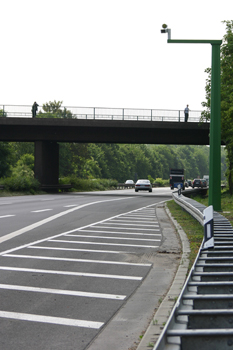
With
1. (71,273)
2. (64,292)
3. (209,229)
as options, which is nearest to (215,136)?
(209,229)

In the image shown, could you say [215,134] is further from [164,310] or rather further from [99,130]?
[99,130]

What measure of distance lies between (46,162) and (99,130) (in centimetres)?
626

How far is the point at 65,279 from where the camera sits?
628cm

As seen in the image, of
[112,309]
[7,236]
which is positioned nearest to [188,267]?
[112,309]

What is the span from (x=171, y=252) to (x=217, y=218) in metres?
2.15

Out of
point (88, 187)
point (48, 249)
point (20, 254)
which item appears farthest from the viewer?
point (88, 187)

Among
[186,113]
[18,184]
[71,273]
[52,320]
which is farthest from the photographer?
[186,113]

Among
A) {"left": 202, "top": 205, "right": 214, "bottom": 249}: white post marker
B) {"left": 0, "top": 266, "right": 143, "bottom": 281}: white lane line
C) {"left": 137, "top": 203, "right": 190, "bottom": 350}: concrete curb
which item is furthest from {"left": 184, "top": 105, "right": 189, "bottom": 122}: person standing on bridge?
{"left": 0, "top": 266, "right": 143, "bottom": 281}: white lane line

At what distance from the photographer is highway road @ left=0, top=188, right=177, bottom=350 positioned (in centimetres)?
420

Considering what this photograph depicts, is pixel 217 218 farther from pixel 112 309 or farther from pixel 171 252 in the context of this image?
pixel 112 309

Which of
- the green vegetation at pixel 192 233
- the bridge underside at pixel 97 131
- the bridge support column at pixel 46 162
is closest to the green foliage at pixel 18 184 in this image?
the bridge support column at pixel 46 162

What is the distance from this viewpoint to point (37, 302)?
5.14 meters

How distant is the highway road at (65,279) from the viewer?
4.20 meters

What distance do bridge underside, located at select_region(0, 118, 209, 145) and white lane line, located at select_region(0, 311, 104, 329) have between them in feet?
113
